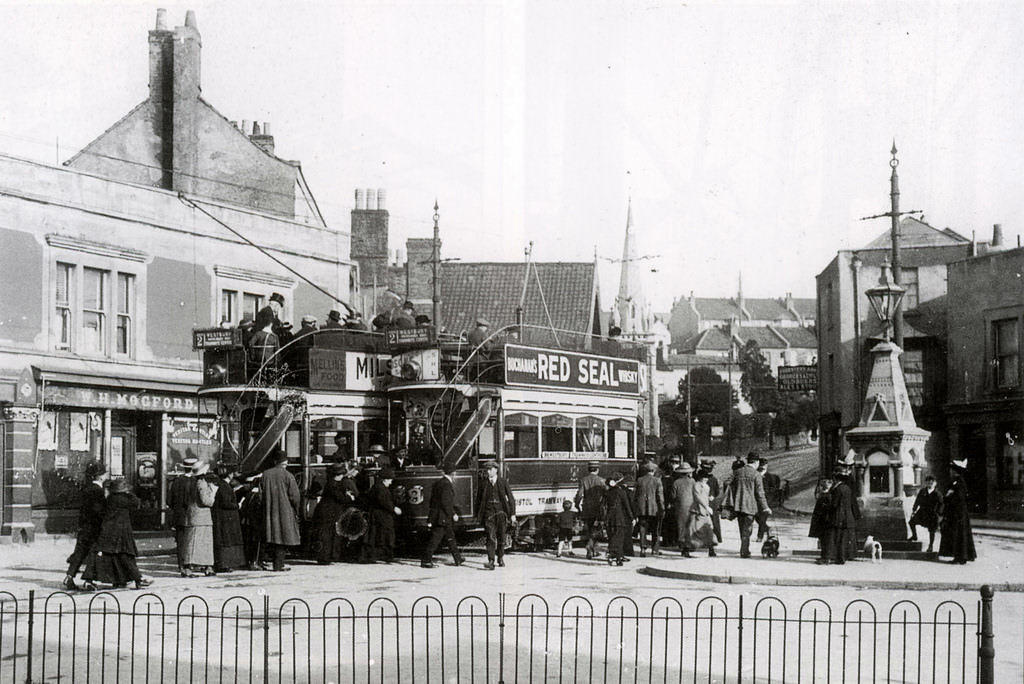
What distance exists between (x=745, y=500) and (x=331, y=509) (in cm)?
610

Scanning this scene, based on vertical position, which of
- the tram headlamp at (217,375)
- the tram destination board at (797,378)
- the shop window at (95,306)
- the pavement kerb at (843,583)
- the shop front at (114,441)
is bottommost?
the pavement kerb at (843,583)

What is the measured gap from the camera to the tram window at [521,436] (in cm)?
1898

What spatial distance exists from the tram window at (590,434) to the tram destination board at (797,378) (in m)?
19.5

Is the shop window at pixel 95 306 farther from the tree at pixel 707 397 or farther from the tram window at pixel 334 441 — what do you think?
the tree at pixel 707 397

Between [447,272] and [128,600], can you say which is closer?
[128,600]

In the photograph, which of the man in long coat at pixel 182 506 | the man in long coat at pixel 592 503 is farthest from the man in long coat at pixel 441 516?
the man in long coat at pixel 182 506

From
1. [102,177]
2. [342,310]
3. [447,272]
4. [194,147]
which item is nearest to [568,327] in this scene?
[447,272]

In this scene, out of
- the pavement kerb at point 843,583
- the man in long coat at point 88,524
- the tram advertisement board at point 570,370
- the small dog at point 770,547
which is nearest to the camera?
the pavement kerb at point 843,583

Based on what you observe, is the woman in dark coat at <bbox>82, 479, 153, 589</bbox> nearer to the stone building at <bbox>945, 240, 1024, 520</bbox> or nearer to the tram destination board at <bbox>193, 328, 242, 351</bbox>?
the tram destination board at <bbox>193, 328, 242, 351</bbox>

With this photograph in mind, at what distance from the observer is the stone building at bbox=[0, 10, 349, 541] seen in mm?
22656

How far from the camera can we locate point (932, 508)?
17750 mm

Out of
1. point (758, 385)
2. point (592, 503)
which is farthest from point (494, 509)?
point (758, 385)

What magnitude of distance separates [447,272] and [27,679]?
42.4 metres

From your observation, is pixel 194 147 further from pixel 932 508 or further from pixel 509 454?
pixel 932 508
